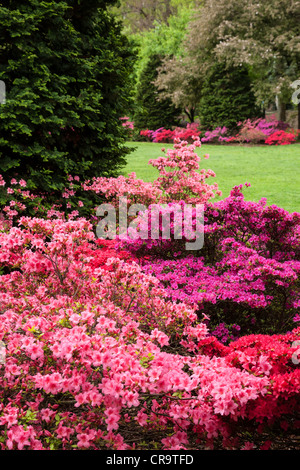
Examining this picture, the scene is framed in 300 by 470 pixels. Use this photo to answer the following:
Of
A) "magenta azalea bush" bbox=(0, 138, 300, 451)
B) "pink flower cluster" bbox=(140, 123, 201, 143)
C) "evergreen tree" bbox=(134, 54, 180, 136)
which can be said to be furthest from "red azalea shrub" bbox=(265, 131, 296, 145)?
"magenta azalea bush" bbox=(0, 138, 300, 451)

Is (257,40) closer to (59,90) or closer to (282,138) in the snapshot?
(282,138)

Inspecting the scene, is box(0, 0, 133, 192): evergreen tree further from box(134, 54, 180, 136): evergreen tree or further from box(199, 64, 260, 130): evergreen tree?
box(134, 54, 180, 136): evergreen tree

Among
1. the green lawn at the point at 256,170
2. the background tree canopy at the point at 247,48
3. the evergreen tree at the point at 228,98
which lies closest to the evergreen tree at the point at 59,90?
the green lawn at the point at 256,170

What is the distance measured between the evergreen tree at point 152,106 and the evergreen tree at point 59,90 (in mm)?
19607

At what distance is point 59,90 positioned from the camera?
5.21 metres

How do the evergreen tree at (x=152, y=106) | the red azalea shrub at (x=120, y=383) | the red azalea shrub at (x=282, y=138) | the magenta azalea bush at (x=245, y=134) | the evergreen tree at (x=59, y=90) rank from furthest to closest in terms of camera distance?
1. the evergreen tree at (x=152, y=106)
2. the magenta azalea bush at (x=245, y=134)
3. the red azalea shrub at (x=282, y=138)
4. the evergreen tree at (x=59, y=90)
5. the red azalea shrub at (x=120, y=383)

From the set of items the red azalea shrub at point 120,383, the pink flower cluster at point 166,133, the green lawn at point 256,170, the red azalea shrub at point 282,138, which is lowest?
the red azalea shrub at point 120,383

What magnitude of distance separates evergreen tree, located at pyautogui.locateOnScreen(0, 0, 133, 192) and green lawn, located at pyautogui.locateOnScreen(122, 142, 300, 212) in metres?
1.55

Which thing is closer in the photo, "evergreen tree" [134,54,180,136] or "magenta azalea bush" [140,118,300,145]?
"magenta azalea bush" [140,118,300,145]

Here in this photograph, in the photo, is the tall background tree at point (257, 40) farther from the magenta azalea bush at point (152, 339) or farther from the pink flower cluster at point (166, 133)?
the magenta azalea bush at point (152, 339)

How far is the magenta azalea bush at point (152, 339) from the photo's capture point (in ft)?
6.43

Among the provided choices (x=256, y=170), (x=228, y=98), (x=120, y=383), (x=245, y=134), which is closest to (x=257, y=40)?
(x=228, y=98)

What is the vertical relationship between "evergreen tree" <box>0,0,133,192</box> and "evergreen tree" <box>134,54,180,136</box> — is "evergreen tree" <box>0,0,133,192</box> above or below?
below

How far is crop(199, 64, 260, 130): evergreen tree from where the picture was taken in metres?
22.4
